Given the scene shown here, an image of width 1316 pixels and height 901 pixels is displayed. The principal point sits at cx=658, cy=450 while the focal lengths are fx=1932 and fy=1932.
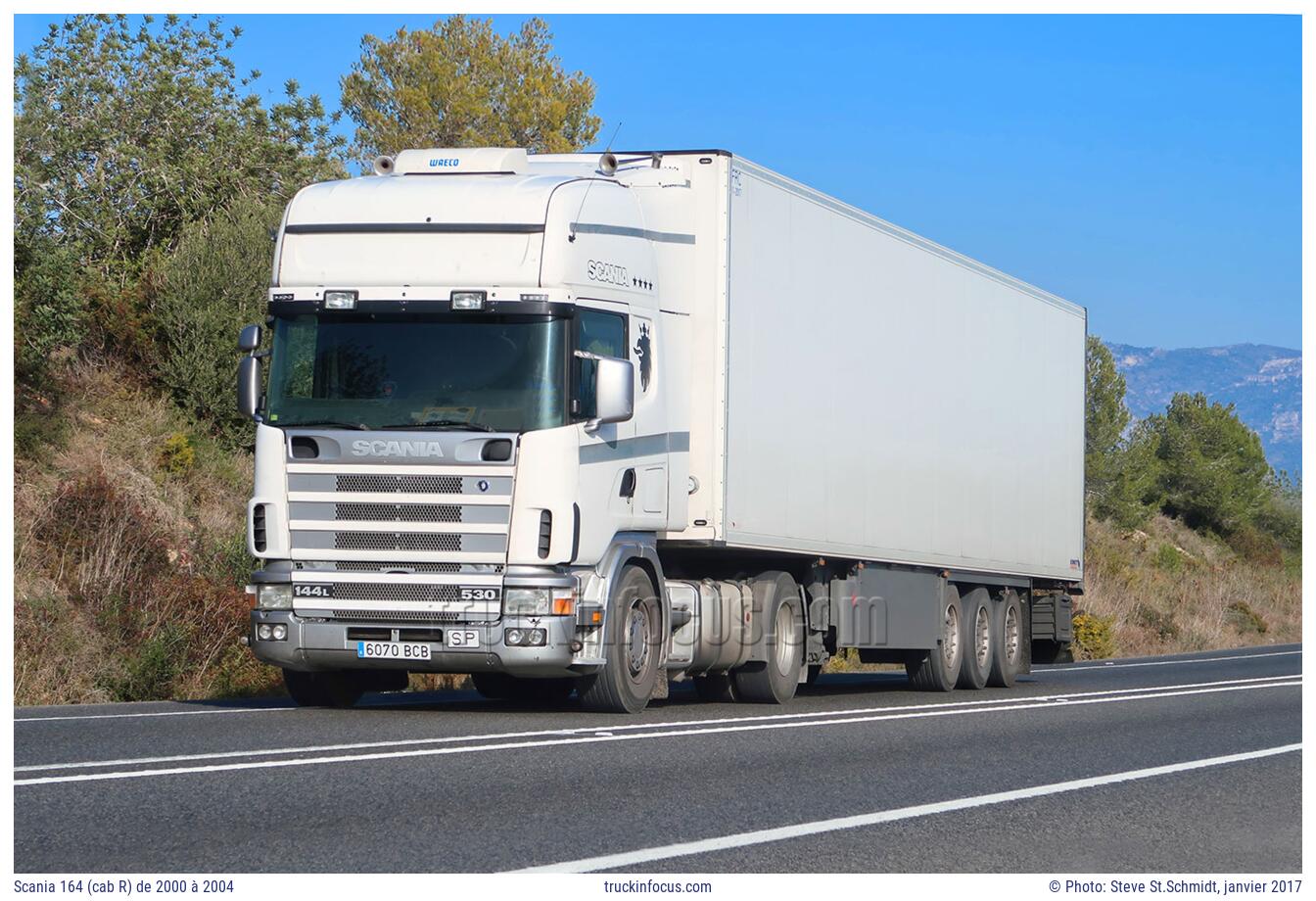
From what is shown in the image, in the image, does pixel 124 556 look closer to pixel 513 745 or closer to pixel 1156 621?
pixel 513 745

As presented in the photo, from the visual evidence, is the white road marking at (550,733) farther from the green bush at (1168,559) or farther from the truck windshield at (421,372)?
the green bush at (1168,559)

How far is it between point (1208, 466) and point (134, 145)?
4859 cm

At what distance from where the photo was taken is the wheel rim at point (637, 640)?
1444 cm

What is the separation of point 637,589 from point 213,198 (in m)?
20.4

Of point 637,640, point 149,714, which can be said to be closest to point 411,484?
point 637,640

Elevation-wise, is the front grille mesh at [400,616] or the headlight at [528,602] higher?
the headlight at [528,602]

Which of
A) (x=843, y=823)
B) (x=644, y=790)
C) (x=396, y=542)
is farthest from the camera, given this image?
(x=396, y=542)

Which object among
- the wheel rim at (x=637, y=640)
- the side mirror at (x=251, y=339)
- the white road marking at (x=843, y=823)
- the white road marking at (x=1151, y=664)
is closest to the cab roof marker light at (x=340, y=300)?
the side mirror at (x=251, y=339)

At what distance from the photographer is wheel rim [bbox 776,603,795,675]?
55.4 ft

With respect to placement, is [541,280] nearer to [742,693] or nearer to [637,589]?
[637,589]

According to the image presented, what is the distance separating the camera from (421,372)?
13.6 metres

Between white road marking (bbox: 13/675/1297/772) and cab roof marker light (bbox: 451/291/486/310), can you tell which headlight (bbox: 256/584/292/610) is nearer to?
white road marking (bbox: 13/675/1297/772)

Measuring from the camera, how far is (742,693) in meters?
16.8
